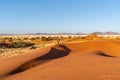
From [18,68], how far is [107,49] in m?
9.42

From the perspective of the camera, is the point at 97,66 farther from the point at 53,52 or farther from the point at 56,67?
the point at 53,52

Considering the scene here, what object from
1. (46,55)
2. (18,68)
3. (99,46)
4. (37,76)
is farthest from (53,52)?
(37,76)

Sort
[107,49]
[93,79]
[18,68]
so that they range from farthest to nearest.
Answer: [107,49] < [18,68] < [93,79]

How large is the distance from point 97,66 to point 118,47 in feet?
39.0

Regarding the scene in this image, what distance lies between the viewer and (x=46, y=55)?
1619 cm

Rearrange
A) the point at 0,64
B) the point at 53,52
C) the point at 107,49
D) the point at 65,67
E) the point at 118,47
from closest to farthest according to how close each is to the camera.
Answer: the point at 65,67
the point at 0,64
the point at 53,52
the point at 107,49
the point at 118,47

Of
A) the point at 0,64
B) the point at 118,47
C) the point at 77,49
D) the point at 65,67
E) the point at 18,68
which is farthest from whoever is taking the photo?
the point at 118,47

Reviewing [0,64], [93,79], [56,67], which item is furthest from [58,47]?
[93,79]

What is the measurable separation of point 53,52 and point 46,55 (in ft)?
3.75

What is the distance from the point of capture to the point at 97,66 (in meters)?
11.1

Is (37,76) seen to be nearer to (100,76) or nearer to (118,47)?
(100,76)

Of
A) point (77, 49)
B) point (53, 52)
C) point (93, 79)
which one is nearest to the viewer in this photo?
point (93, 79)

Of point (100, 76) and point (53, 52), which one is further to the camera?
point (53, 52)

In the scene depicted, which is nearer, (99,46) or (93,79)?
(93,79)
